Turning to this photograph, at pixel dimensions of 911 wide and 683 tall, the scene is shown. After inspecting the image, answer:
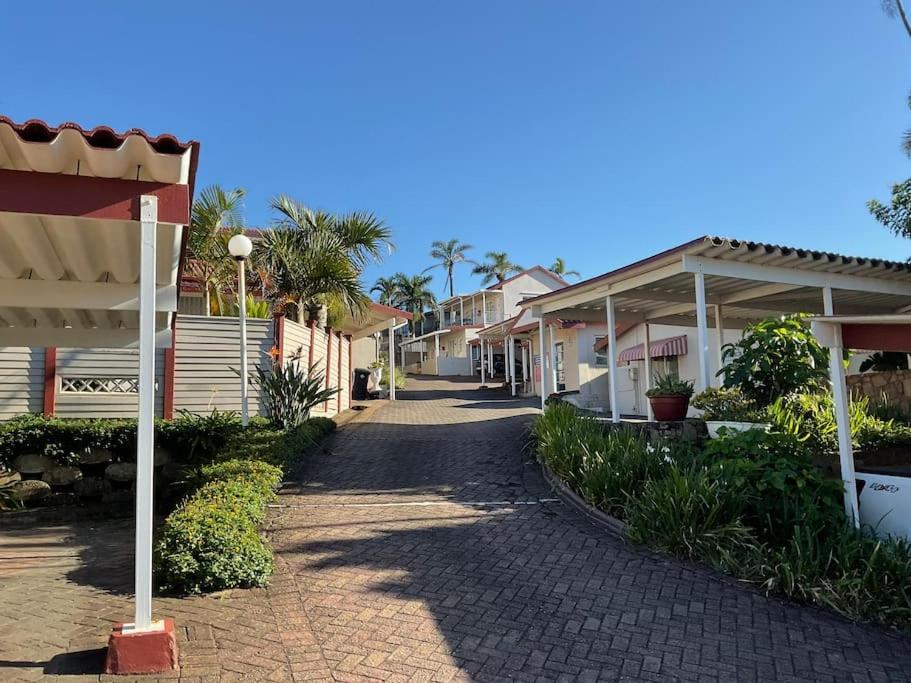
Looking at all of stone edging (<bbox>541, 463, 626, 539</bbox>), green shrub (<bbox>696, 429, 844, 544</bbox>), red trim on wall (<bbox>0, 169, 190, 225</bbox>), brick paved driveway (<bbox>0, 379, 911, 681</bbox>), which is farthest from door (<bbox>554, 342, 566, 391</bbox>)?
red trim on wall (<bbox>0, 169, 190, 225</bbox>)

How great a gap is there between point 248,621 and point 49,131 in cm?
316

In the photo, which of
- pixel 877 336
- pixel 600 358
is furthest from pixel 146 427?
pixel 600 358

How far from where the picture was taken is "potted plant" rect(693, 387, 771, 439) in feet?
23.6

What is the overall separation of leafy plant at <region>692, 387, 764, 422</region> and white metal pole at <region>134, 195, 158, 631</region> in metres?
6.55

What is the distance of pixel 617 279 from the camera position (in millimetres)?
9961

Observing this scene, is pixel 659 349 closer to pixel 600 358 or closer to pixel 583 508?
pixel 600 358

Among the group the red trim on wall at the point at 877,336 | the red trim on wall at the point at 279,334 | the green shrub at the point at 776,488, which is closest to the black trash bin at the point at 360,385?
the red trim on wall at the point at 279,334

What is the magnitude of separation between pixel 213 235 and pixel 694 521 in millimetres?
11123

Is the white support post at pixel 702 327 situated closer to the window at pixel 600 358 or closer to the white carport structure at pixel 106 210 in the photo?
the white carport structure at pixel 106 210

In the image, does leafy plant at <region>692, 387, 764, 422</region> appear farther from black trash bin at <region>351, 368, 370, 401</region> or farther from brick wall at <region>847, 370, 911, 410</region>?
black trash bin at <region>351, 368, 370, 401</region>

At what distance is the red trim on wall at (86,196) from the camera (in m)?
3.13

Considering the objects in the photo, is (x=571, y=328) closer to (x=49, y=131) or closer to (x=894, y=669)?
(x=894, y=669)

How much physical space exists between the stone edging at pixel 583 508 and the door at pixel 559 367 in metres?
13.9

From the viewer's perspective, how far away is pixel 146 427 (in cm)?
327
